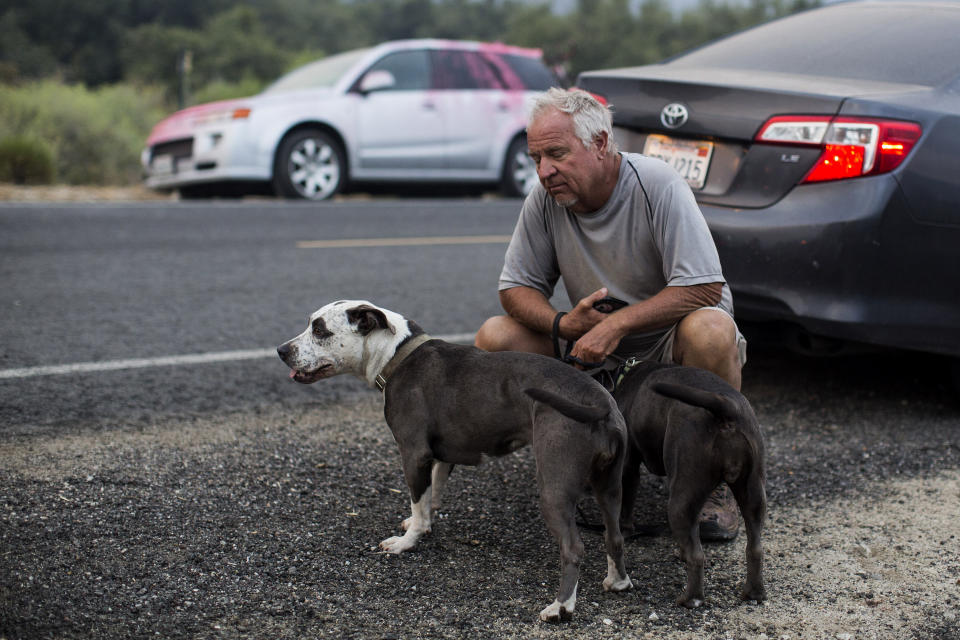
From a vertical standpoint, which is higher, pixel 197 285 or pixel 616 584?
pixel 197 285

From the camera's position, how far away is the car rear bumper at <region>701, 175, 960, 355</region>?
13.2ft

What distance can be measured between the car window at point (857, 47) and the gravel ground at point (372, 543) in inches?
62.6

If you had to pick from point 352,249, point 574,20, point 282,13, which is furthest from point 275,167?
point 574,20

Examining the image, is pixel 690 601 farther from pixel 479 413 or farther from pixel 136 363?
pixel 136 363

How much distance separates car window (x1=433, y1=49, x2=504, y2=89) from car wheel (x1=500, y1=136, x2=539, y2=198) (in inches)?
31.8

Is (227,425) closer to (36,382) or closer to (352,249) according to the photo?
(36,382)

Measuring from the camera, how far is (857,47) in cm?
475

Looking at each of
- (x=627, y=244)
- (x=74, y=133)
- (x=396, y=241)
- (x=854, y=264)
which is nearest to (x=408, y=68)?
(x=396, y=241)

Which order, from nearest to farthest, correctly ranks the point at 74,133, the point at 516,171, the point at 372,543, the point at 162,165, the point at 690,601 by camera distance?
1. the point at 690,601
2. the point at 372,543
3. the point at 162,165
4. the point at 516,171
5. the point at 74,133

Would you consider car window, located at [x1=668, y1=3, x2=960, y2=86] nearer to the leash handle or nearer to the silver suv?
the leash handle

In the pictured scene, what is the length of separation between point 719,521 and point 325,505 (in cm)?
136

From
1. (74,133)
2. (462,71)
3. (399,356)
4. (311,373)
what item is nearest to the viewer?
(399,356)

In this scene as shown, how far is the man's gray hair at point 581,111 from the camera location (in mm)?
3414

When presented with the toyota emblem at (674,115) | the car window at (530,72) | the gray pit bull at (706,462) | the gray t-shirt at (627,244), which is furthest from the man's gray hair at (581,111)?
the car window at (530,72)
